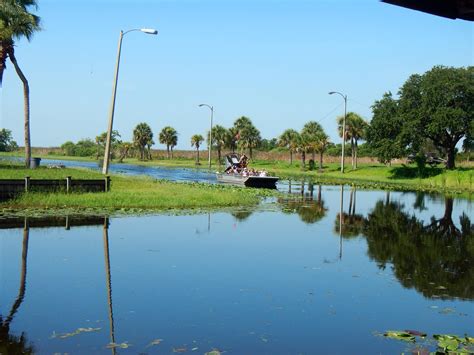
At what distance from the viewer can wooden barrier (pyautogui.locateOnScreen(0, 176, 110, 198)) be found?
24.6 m

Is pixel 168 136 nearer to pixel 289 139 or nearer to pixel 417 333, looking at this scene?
pixel 289 139

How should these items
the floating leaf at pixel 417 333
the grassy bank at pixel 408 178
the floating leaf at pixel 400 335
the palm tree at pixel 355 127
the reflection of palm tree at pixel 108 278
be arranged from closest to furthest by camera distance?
the reflection of palm tree at pixel 108 278 → the floating leaf at pixel 400 335 → the floating leaf at pixel 417 333 → the grassy bank at pixel 408 178 → the palm tree at pixel 355 127

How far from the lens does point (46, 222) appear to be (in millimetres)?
20281

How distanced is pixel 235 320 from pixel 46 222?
1274 centimetres

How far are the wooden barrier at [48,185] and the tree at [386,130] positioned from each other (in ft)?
151

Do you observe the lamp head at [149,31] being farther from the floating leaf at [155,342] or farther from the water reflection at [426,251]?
the floating leaf at [155,342]

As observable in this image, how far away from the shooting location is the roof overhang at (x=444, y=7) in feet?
18.3

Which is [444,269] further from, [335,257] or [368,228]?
[368,228]

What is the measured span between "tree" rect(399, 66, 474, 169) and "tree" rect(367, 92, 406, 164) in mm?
1242

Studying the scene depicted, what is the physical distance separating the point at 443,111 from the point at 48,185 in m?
49.8

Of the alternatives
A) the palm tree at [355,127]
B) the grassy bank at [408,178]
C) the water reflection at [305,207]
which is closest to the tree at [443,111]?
the grassy bank at [408,178]

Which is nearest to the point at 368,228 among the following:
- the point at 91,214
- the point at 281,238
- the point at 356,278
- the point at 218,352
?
the point at 281,238

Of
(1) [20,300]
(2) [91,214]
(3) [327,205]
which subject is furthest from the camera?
(3) [327,205]

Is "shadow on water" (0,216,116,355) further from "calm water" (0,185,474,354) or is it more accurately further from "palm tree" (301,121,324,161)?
"palm tree" (301,121,324,161)
